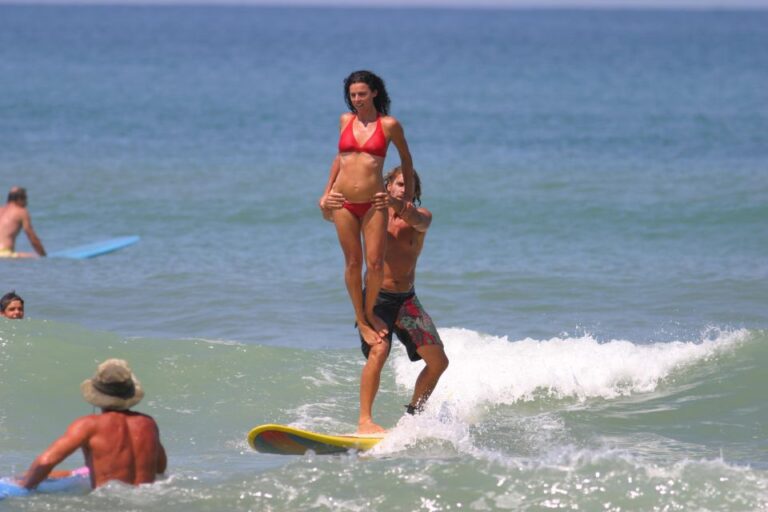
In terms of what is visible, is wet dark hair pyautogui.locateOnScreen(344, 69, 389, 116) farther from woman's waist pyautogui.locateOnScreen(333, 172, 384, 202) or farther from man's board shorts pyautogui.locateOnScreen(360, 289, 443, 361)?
man's board shorts pyautogui.locateOnScreen(360, 289, 443, 361)

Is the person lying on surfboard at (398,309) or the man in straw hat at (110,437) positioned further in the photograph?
the person lying on surfboard at (398,309)

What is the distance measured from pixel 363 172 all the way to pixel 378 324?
0.95m

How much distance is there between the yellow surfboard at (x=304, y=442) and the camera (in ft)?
25.1

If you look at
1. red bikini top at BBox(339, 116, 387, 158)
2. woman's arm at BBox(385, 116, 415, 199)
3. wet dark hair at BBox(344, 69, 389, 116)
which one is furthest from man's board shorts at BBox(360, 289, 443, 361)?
wet dark hair at BBox(344, 69, 389, 116)

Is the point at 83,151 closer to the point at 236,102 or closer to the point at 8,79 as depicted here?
the point at 236,102

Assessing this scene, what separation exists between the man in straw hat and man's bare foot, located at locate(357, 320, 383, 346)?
66.4 inches

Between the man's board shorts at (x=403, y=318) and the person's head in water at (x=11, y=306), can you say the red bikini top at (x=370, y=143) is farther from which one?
the person's head in water at (x=11, y=306)

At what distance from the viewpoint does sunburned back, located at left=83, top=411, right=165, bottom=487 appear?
6.40 metres

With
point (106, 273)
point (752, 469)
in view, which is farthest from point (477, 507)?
point (106, 273)

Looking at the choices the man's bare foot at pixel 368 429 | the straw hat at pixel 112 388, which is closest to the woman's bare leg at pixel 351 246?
the man's bare foot at pixel 368 429

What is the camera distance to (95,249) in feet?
56.1

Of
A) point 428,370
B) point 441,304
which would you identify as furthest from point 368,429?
point 441,304

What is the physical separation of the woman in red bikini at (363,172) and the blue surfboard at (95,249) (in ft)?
31.3

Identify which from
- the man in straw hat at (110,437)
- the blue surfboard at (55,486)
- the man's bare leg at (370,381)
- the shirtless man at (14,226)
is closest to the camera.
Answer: the man in straw hat at (110,437)
